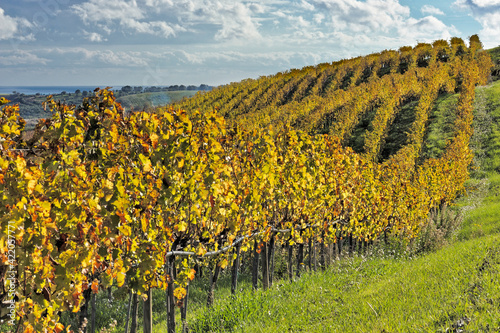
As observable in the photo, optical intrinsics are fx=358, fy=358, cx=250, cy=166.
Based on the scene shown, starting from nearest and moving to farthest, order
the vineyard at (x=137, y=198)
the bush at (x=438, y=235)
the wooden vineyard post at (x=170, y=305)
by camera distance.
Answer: the vineyard at (x=137, y=198) < the wooden vineyard post at (x=170, y=305) < the bush at (x=438, y=235)

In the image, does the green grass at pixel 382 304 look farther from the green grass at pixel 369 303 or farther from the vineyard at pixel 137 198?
the vineyard at pixel 137 198

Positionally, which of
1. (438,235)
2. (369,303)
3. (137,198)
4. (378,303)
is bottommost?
(438,235)

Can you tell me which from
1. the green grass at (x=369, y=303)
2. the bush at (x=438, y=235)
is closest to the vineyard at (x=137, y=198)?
the green grass at (x=369, y=303)

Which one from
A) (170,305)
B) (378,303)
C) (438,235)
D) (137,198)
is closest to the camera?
(137,198)

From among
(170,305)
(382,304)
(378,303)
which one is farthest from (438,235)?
(170,305)

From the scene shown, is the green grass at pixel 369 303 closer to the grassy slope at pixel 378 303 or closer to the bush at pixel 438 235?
the grassy slope at pixel 378 303

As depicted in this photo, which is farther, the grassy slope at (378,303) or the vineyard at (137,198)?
the grassy slope at (378,303)

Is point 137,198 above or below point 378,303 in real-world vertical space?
above

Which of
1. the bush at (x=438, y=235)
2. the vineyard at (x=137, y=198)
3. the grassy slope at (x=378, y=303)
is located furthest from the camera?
the bush at (x=438, y=235)

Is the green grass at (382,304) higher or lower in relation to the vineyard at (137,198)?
lower

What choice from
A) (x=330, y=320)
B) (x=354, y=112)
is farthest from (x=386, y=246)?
(x=354, y=112)

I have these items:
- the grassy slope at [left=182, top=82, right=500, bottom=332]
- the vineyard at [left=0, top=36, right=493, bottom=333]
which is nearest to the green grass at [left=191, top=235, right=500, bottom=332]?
the grassy slope at [left=182, top=82, right=500, bottom=332]

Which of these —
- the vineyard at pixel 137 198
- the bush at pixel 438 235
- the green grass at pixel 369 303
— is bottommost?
the bush at pixel 438 235

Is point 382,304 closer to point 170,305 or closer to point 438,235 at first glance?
point 170,305
